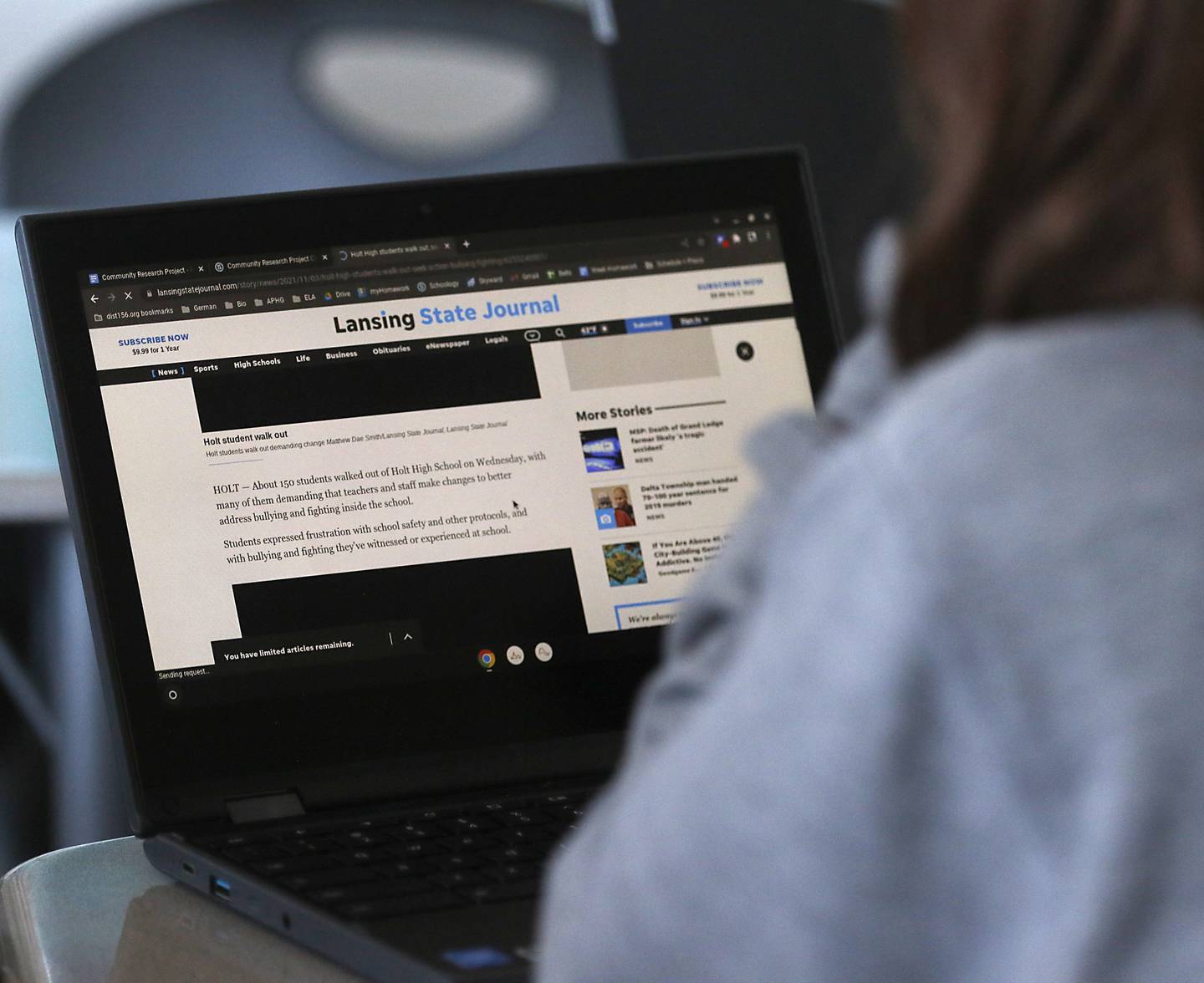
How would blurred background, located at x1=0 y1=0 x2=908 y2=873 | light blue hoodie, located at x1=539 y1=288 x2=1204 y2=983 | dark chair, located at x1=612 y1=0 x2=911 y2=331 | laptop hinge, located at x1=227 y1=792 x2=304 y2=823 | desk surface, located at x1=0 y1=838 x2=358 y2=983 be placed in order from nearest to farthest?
light blue hoodie, located at x1=539 y1=288 x2=1204 y2=983, desk surface, located at x1=0 y1=838 x2=358 y2=983, laptop hinge, located at x1=227 y1=792 x2=304 y2=823, dark chair, located at x1=612 y1=0 x2=911 y2=331, blurred background, located at x1=0 y1=0 x2=908 y2=873

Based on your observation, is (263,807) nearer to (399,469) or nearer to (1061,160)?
(399,469)

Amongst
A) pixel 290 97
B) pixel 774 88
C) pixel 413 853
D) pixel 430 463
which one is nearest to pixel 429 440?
pixel 430 463

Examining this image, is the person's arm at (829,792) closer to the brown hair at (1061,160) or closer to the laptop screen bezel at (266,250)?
the brown hair at (1061,160)

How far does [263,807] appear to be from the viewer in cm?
75

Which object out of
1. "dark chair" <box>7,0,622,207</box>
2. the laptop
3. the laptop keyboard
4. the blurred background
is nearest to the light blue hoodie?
the laptop keyboard

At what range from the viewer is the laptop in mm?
763

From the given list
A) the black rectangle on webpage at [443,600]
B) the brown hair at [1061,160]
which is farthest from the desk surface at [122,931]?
the brown hair at [1061,160]

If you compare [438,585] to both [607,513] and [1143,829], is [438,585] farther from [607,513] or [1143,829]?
[1143,829]

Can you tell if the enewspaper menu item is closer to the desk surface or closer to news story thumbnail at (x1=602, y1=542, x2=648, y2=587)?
news story thumbnail at (x1=602, y1=542, x2=648, y2=587)

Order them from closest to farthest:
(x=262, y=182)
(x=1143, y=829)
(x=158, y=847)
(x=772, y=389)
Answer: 1. (x=1143, y=829)
2. (x=158, y=847)
3. (x=772, y=389)
4. (x=262, y=182)

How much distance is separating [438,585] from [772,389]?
216mm

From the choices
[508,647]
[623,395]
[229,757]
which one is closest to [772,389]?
[623,395]

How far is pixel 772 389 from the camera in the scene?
858 mm

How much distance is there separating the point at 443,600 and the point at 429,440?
0.08 metres
